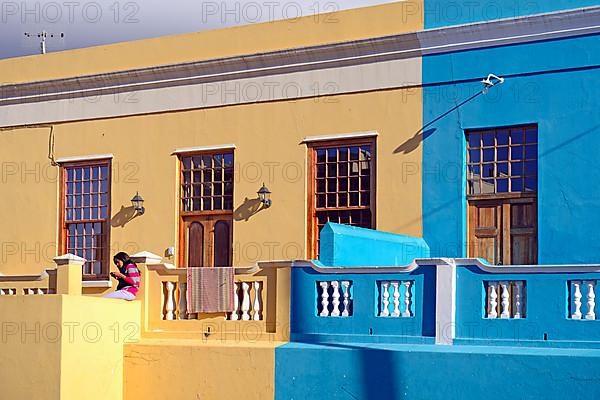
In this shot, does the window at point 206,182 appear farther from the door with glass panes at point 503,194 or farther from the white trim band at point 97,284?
the door with glass panes at point 503,194

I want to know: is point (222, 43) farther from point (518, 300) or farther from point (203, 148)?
point (518, 300)

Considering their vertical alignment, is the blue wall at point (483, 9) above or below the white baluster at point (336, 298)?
above

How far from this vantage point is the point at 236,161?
15.9 meters

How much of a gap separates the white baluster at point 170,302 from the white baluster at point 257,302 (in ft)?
3.96

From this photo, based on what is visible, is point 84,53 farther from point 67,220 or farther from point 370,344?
point 370,344

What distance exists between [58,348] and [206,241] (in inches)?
171

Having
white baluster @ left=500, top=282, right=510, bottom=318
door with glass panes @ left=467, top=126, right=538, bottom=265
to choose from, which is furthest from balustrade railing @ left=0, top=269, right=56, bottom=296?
white baluster @ left=500, top=282, right=510, bottom=318

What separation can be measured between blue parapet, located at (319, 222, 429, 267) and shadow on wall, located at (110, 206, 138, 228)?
4.70m

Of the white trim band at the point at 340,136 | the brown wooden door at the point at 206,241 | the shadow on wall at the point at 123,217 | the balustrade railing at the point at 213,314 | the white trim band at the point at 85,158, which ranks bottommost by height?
the balustrade railing at the point at 213,314

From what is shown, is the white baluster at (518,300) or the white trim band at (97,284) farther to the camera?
the white trim band at (97,284)

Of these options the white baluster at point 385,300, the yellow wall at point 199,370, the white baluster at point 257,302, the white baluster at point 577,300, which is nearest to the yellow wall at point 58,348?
the yellow wall at point 199,370

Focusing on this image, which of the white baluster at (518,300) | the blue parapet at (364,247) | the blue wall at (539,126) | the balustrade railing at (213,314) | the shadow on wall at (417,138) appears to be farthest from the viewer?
the shadow on wall at (417,138)

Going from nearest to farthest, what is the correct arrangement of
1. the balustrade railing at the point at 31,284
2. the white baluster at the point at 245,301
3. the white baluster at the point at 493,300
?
the white baluster at the point at 493,300, the white baluster at the point at 245,301, the balustrade railing at the point at 31,284

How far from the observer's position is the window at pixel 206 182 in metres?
16.1
